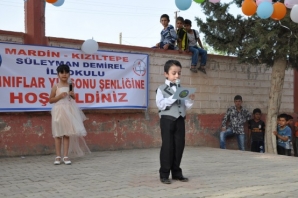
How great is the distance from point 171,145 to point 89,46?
11.8 ft

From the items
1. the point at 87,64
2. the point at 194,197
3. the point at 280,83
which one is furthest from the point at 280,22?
the point at 194,197

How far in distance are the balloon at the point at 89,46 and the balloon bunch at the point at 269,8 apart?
2964mm

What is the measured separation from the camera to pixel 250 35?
30.6ft

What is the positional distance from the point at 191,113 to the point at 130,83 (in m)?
1.86

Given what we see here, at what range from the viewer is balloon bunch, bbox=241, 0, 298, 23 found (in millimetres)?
7348

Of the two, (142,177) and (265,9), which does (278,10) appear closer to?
(265,9)

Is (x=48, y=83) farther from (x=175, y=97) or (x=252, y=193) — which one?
(x=252, y=193)

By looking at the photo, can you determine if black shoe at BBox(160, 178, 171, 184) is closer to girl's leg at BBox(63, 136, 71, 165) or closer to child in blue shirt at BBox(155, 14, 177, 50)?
girl's leg at BBox(63, 136, 71, 165)

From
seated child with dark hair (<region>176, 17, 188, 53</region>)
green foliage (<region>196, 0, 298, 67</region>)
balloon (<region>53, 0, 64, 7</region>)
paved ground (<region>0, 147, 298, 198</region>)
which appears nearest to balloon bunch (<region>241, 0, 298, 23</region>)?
green foliage (<region>196, 0, 298, 67</region>)

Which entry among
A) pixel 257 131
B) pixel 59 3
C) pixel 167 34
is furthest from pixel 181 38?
pixel 59 3

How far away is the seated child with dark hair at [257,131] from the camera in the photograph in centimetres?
1018

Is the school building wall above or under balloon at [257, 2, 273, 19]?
under

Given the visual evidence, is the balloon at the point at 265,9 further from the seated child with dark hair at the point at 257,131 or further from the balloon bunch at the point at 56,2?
the balloon bunch at the point at 56,2

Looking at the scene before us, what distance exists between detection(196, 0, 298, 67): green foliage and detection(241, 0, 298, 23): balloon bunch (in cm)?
64
